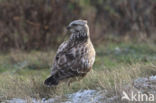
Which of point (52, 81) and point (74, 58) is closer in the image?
point (52, 81)

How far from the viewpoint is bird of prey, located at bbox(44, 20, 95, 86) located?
6.84 m

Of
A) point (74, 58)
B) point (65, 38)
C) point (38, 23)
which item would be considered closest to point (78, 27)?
point (74, 58)

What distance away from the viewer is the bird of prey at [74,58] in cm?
684

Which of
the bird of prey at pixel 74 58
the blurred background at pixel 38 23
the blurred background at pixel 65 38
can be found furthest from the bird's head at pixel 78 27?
the blurred background at pixel 38 23

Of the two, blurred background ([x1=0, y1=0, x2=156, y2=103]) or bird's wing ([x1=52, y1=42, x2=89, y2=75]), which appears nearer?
blurred background ([x1=0, y1=0, x2=156, y2=103])

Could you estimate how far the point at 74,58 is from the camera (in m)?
6.96

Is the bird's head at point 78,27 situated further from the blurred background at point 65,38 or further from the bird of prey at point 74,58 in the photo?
the blurred background at point 65,38

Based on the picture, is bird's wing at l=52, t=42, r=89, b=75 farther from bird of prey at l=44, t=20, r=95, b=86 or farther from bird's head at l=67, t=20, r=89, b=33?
bird's head at l=67, t=20, r=89, b=33

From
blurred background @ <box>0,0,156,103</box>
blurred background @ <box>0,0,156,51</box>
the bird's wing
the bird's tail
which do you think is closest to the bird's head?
the bird's wing

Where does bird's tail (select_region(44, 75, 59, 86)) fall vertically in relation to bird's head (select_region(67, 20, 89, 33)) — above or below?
below

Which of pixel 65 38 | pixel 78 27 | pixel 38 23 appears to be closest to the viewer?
pixel 78 27

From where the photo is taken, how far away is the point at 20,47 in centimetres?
1451

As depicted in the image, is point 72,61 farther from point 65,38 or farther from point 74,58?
point 65,38

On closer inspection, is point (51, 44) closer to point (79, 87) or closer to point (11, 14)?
point (11, 14)
